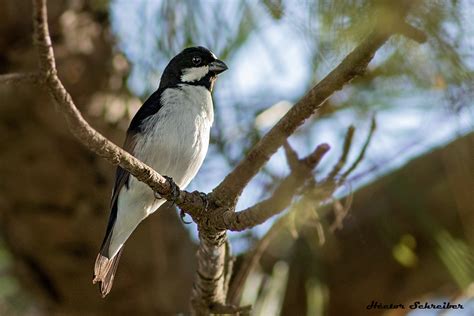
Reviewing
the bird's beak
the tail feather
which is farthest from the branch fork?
the bird's beak

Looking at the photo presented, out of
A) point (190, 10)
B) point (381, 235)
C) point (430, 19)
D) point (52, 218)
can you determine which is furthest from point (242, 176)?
point (52, 218)

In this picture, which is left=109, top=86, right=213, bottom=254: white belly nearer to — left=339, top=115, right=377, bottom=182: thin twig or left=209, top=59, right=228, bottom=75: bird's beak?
left=209, top=59, right=228, bottom=75: bird's beak

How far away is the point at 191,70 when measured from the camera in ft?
15.3

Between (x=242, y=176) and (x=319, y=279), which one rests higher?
(x=319, y=279)

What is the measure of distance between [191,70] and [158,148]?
2.41 ft

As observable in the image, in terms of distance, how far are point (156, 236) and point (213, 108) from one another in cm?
112

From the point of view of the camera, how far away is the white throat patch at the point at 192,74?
15.0 feet

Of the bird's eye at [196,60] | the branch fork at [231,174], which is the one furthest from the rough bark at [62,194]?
the branch fork at [231,174]

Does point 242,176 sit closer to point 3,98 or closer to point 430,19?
point 430,19

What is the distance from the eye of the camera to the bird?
4051 millimetres

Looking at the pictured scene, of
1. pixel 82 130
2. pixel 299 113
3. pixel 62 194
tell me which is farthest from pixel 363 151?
pixel 62 194

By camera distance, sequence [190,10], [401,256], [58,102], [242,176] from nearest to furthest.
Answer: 1. [58,102]
2. [242,176]
3. [190,10]
4. [401,256]

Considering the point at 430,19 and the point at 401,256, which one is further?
the point at 401,256

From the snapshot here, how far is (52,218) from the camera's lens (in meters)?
4.64
